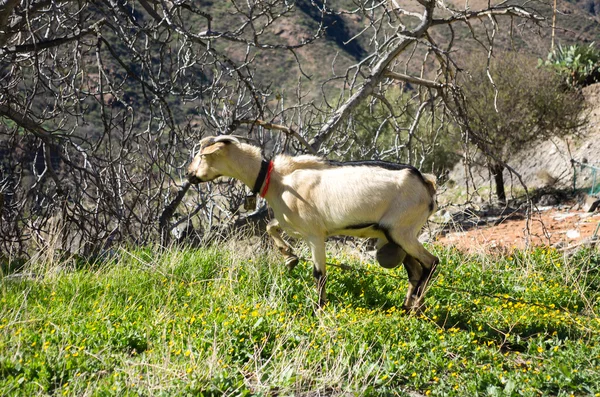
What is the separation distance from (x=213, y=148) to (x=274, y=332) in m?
1.71

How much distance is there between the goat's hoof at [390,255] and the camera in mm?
5844

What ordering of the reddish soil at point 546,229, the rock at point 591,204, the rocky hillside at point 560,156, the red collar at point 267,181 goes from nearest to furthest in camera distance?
the red collar at point 267,181 < the reddish soil at point 546,229 < the rock at point 591,204 < the rocky hillside at point 560,156

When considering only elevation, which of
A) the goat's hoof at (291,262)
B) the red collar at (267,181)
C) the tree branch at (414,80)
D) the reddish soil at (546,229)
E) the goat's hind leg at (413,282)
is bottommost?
the reddish soil at (546,229)

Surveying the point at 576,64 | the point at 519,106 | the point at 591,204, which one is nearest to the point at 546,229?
the point at 591,204

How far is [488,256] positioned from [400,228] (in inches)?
102

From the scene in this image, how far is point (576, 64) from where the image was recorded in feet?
73.3

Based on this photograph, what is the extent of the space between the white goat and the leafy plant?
17.8 meters

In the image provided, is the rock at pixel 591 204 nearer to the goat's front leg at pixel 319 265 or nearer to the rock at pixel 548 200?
the rock at pixel 548 200

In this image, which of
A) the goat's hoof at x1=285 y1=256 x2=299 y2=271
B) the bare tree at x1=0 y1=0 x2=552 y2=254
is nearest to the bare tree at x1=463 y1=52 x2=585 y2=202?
the bare tree at x1=0 y1=0 x2=552 y2=254

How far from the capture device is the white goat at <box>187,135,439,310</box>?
18.8 feet

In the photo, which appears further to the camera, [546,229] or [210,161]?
[546,229]

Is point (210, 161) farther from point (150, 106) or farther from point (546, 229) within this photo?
point (546, 229)

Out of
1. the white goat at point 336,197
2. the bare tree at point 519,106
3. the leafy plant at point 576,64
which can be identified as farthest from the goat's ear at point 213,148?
the leafy plant at point 576,64

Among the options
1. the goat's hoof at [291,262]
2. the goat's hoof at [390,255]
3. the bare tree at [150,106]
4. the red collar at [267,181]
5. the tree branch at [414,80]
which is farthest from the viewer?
the tree branch at [414,80]
